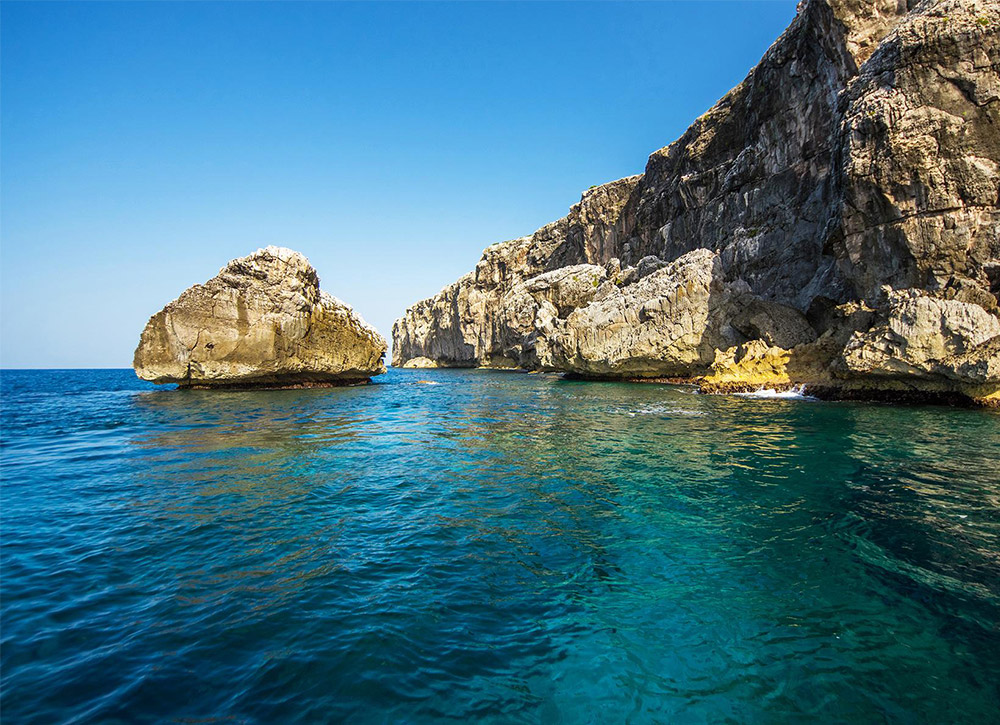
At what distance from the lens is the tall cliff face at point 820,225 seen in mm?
21328

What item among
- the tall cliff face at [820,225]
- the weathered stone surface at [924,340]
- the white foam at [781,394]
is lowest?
the white foam at [781,394]

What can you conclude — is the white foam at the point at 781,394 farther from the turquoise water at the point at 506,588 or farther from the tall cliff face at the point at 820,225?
the turquoise water at the point at 506,588

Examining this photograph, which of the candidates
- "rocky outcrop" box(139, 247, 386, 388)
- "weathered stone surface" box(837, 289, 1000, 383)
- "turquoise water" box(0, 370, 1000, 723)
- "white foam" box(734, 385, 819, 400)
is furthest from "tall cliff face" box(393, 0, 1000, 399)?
"rocky outcrop" box(139, 247, 386, 388)

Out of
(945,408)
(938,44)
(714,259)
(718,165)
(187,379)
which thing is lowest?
(945,408)

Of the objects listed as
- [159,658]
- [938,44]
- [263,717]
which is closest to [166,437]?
[159,658]

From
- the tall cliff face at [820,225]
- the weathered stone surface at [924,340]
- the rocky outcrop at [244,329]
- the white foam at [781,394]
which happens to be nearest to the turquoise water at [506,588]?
the weathered stone surface at [924,340]

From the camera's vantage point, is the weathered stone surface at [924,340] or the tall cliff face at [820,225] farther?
the tall cliff face at [820,225]

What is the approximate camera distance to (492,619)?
5270 millimetres

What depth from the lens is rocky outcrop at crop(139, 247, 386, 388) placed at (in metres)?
33.7

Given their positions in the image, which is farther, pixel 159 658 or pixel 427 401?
pixel 427 401

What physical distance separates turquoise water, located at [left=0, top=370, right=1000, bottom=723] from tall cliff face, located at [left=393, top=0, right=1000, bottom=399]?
13634 millimetres

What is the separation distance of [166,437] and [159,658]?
14.5 metres

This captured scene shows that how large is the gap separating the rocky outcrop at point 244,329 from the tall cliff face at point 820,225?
2336 centimetres

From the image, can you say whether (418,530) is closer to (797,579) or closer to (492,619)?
(492,619)
